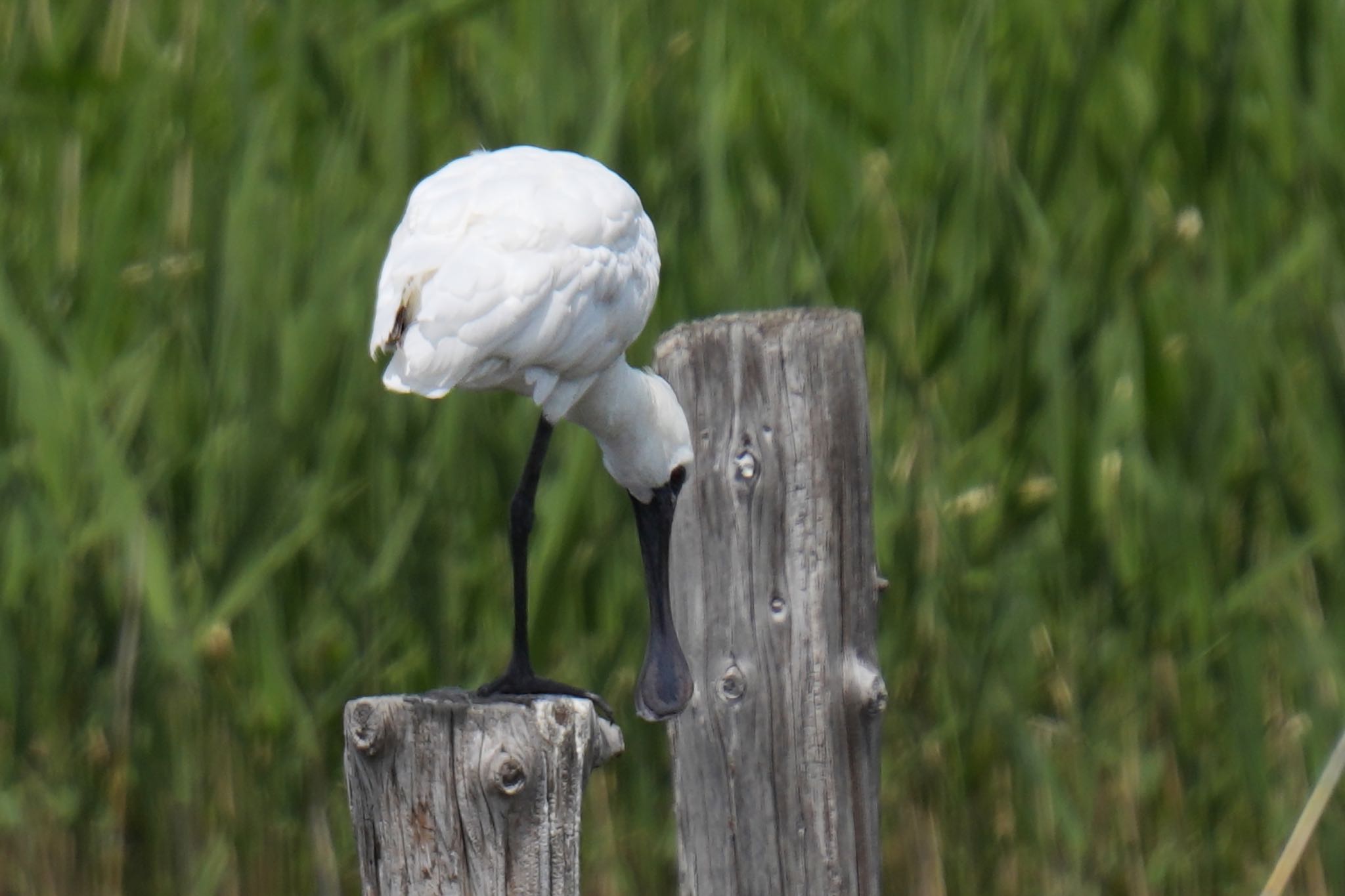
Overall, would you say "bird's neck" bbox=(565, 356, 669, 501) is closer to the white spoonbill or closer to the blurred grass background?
the white spoonbill

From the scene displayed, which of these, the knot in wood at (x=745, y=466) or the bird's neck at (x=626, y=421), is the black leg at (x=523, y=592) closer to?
the bird's neck at (x=626, y=421)

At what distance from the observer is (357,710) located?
69.4 inches

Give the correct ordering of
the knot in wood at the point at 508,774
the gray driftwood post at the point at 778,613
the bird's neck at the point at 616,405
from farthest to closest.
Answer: the gray driftwood post at the point at 778,613 → the bird's neck at the point at 616,405 → the knot in wood at the point at 508,774

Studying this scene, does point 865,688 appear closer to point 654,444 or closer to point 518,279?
point 654,444

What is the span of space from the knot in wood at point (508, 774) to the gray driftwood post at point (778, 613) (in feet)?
2.11

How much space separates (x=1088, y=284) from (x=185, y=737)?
1359 millimetres

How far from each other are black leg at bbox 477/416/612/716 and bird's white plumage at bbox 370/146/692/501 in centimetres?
12

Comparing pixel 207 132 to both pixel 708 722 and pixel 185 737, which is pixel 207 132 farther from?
pixel 708 722

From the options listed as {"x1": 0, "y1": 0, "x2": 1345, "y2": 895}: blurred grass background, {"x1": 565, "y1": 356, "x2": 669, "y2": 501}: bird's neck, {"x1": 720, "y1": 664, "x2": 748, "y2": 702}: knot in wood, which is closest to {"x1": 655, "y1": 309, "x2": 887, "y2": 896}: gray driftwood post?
{"x1": 720, "y1": 664, "x2": 748, "y2": 702}: knot in wood

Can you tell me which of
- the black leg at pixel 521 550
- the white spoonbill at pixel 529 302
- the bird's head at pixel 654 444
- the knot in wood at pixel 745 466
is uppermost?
the white spoonbill at pixel 529 302

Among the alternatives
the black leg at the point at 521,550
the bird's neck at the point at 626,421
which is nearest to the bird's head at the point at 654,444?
the bird's neck at the point at 626,421

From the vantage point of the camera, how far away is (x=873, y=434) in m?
2.69

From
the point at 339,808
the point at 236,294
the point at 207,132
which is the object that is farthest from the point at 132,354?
the point at 339,808

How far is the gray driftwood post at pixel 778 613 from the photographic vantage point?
7.45 feet
